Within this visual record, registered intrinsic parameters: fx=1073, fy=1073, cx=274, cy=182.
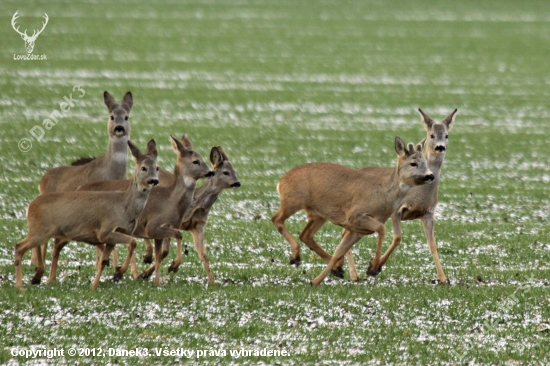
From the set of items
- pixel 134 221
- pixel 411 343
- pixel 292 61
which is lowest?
pixel 411 343

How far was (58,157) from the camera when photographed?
19.6 meters

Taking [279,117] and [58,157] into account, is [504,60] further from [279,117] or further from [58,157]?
[58,157]

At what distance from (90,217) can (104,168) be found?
2.52m

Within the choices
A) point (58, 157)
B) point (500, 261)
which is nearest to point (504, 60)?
point (58, 157)

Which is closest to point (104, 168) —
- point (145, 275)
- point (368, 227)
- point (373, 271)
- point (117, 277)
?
point (145, 275)

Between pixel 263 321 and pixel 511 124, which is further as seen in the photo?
pixel 511 124

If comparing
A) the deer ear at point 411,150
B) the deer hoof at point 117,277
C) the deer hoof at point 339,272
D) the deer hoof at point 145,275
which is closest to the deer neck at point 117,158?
the deer hoof at point 145,275

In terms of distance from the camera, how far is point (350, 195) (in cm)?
1186

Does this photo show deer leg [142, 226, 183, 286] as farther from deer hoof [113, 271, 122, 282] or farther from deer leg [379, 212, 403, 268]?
deer leg [379, 212, 403, 268]

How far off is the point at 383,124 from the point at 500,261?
12.5 meters

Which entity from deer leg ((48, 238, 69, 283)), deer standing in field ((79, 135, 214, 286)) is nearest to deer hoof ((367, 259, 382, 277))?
deer standing in field ((79, 135, 214, 286))

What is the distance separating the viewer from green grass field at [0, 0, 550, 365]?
9383mm

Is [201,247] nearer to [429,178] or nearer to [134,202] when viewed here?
[134,202]

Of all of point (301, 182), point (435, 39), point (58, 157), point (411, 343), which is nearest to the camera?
point (411, 343)
